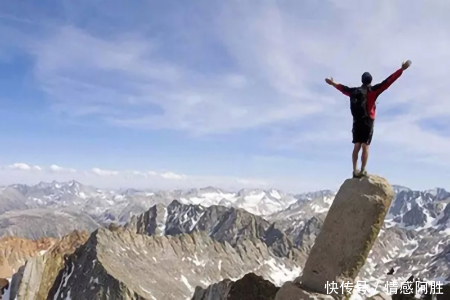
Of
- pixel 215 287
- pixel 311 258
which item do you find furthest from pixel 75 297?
pixel 311 258

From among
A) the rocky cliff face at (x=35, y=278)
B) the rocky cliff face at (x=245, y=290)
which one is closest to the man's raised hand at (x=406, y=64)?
the rocky cliff face at (x=245, y=290)

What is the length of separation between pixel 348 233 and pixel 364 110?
158 inches

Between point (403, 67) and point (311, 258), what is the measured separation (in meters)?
6.92

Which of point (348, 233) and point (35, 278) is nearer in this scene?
point (348, 233)

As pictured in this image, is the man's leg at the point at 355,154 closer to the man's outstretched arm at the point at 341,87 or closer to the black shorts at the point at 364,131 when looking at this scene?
the black shorts at the point at 364,131

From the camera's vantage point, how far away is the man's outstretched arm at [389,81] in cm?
1394

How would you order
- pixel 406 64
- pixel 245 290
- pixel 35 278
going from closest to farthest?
pixel 406 64
pixel 245 290
pixel 35 278

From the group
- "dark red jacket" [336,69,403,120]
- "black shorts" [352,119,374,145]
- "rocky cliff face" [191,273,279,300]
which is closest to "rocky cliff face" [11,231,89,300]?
"rocky cliff face" [191,273,279,300]

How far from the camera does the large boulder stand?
47.8 feet

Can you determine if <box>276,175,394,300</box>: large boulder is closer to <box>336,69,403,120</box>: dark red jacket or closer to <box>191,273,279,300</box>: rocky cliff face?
<box>336,69,403,120</box>: dark red jacket

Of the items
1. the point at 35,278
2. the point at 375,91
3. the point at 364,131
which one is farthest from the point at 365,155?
the point at 35,278

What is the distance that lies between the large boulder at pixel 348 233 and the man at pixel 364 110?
2.25ft

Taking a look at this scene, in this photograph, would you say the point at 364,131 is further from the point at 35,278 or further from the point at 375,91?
the point at 35,278

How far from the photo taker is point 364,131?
14.8 m
